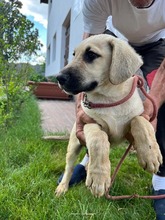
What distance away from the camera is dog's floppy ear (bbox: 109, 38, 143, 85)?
183 centimetres

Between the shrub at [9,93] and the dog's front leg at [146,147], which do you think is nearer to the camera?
the dog's front leg at [146,147]

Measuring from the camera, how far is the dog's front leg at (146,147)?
164 centimetres

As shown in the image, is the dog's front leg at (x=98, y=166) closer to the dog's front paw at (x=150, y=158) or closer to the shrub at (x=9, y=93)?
the dog's front paw at (x=150, y=158)

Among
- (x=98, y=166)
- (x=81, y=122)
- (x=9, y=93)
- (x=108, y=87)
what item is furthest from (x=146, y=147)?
(x=9, y=93)

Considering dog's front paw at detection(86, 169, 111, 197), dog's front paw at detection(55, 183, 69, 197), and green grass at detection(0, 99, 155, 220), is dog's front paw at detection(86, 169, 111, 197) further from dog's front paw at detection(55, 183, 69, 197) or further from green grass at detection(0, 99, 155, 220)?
dog's front paw at detection(55, 183, 69, 197)

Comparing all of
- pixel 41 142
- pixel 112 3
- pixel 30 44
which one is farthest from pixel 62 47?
pixel 112 3

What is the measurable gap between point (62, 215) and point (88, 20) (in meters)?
1.58

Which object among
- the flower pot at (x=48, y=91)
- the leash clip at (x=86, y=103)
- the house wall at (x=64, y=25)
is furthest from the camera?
the flower pot at (x=48, y=91)

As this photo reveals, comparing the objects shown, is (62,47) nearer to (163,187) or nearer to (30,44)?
(30,44)

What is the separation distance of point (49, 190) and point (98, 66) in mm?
995

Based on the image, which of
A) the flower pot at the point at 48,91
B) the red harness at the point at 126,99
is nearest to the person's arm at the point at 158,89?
the red harness at the point at 126,99

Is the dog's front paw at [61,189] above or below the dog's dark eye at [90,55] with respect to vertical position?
below

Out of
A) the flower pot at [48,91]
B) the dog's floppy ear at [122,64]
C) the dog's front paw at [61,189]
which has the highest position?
the dog's floppy ear at [122,64]

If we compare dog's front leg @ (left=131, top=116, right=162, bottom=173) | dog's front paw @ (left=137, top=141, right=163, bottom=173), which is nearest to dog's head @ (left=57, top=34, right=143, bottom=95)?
dog's front leg @ (left=131, top=116, right=162, bottom=173)
